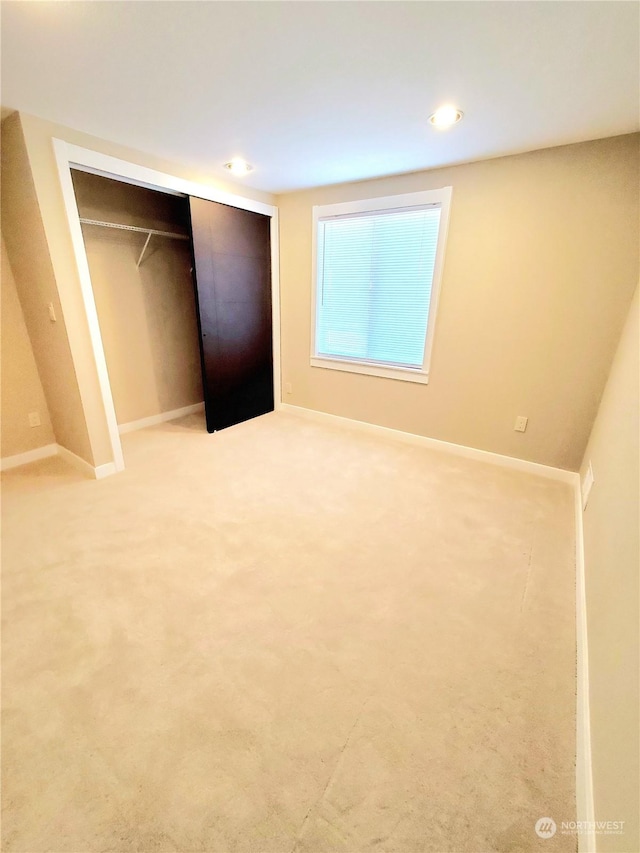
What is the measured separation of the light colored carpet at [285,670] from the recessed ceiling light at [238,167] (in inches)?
97.5

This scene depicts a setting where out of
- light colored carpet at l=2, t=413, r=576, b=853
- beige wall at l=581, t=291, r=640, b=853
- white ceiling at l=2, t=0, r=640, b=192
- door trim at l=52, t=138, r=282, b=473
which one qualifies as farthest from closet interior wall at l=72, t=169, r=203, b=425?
beige wall at l=581, t=291, r=640, b=853

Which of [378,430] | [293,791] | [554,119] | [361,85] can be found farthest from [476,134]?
[293,791]

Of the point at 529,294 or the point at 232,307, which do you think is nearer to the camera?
the point at 529,294

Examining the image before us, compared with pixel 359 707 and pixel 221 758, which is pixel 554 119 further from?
pixel 221 758

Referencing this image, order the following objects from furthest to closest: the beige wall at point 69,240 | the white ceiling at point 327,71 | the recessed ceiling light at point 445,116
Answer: the beige wall at point 69,240 < the recessed ceiling light at point 445,116 < the white ceiling at point 327,71

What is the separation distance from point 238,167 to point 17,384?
245 cm

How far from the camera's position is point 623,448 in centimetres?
150

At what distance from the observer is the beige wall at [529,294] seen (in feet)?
7.04

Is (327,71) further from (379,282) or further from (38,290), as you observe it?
(38,290)

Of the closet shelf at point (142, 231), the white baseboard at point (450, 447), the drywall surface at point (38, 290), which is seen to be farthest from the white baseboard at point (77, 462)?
the white baseboard at point (450, 447)

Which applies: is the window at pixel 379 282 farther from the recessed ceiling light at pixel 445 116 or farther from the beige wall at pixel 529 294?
the recessed ceiling light at pixel 445 116

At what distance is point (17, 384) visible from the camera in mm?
2672

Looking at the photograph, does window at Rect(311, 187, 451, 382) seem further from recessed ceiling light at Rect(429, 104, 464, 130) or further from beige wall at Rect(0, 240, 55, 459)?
beige wall at Rect(0, 240, 55, 459)

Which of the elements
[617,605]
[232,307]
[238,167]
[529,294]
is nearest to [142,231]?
[232,307]
